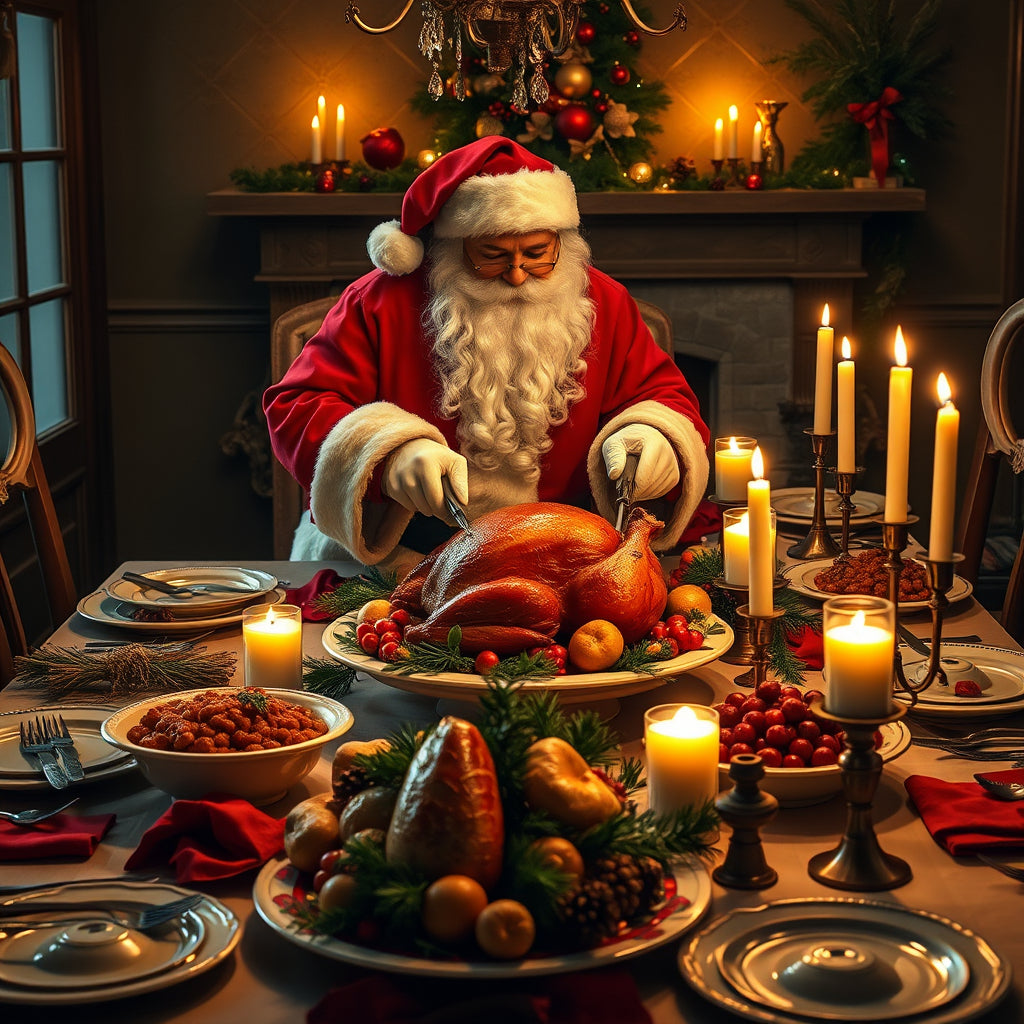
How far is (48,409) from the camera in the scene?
372 centimetres

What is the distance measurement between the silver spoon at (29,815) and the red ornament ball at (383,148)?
2862 mm

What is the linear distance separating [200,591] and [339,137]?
2.22 m

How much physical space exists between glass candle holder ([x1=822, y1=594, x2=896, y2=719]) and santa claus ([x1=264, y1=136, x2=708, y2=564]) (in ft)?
3.54

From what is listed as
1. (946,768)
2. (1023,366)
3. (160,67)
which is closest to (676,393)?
(946,768)

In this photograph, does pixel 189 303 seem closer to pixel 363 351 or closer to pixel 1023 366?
pixel 363 351

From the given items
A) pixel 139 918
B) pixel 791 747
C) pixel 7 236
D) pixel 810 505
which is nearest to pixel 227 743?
pixel 139 918

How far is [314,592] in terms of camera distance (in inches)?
75.7

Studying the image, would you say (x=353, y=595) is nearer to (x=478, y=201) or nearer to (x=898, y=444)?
(x=898, y=444)

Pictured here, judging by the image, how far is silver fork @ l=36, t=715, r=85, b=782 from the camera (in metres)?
1.29

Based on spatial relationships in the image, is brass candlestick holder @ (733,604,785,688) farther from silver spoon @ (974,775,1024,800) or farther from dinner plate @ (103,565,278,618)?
dinner plate @ (103,565,278,618)

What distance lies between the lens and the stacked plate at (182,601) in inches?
70.7

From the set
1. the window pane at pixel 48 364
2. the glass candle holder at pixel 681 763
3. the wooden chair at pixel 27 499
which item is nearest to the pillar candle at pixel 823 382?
the glass candle holder at pixel 681 763

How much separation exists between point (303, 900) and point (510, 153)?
164 cm

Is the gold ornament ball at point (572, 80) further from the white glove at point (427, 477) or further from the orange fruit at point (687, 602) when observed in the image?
the orange fruit at point (687, 602)
